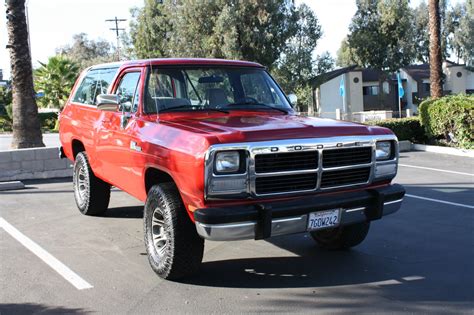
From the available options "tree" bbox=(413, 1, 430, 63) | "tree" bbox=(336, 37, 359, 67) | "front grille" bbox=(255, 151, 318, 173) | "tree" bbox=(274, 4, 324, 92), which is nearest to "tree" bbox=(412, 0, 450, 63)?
"tree" bbox=(413, 1, 430, 63)

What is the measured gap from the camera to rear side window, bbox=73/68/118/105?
7.04 metres

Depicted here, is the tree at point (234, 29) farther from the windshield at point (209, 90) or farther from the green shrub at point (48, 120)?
the windshield at point (209, 90)

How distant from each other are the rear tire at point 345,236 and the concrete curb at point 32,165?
7293mm

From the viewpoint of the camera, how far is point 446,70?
5547 centimetres

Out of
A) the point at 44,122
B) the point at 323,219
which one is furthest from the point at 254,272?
the point at 44,122

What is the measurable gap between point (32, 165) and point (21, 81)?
7.20 ft

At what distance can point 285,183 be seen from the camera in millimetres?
4680

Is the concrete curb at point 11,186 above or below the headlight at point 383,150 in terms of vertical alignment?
below

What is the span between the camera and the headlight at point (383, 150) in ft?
17.1

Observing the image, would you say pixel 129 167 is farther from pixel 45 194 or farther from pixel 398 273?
pixel 45 194

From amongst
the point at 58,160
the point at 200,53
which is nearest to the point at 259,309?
the point at 58,160

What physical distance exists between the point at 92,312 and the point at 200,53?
35.7 metres

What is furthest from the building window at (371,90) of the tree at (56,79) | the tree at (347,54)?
the tree at (56,79)

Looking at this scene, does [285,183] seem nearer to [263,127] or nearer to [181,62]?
[263,127]
